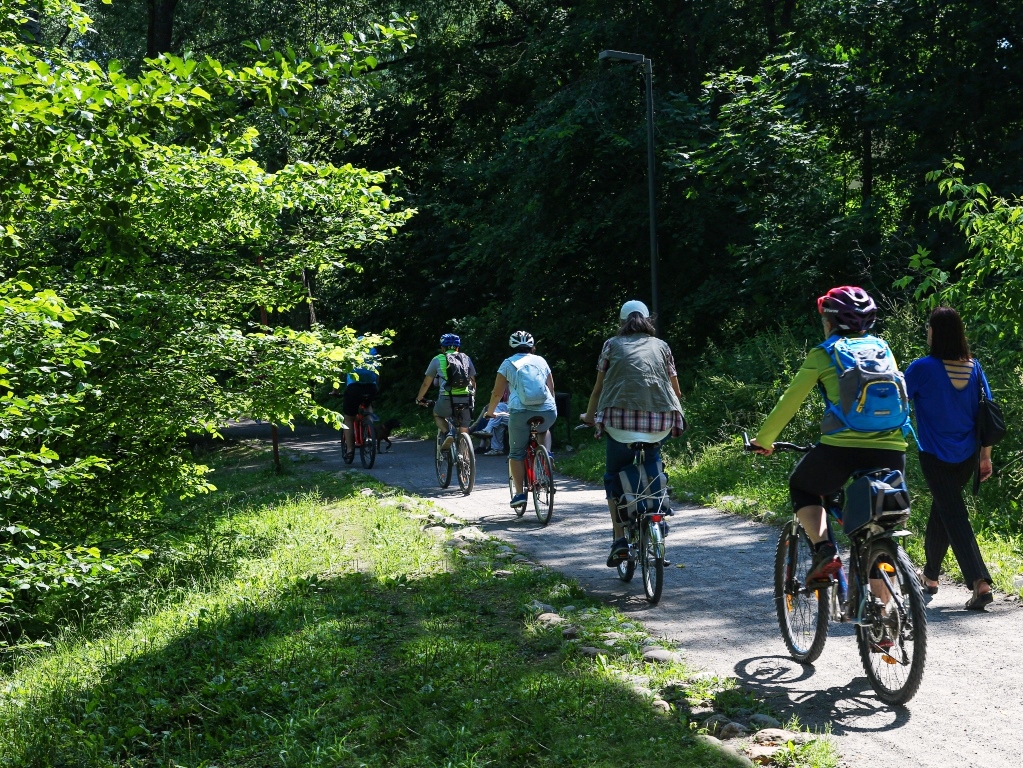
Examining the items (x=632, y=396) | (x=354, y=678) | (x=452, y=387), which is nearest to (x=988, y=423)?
(x=632, y=396)

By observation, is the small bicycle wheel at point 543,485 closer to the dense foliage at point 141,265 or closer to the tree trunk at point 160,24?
the dense foliage at point 141,265

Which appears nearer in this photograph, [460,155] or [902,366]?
[902,366]

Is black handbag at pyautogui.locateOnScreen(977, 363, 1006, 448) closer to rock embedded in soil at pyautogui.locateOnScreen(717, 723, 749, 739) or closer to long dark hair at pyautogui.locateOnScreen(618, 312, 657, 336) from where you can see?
long dark hair at pyautogui.locateOnScreen(618, 312, 657, 336)

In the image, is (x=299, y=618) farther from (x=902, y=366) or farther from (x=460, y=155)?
(x=460, y=155)

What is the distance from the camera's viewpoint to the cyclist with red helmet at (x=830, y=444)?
5055mm

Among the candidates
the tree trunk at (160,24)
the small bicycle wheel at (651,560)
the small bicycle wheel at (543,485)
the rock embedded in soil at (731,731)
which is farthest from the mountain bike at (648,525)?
the tree trunk at (160,24)

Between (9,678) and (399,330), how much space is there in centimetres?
2272

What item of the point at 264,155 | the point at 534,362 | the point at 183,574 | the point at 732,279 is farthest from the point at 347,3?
the point at 183,574

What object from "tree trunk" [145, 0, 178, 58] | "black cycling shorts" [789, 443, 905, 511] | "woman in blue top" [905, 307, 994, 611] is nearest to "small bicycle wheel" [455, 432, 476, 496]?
"woman in blue top" [905, 307, 994, 611]

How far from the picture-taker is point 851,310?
512cm

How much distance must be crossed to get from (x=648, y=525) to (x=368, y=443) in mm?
10714

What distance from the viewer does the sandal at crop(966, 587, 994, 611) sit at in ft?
20.8

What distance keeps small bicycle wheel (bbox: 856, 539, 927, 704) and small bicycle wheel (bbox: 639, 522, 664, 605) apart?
206 cm

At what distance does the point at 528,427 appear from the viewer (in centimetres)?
1075
